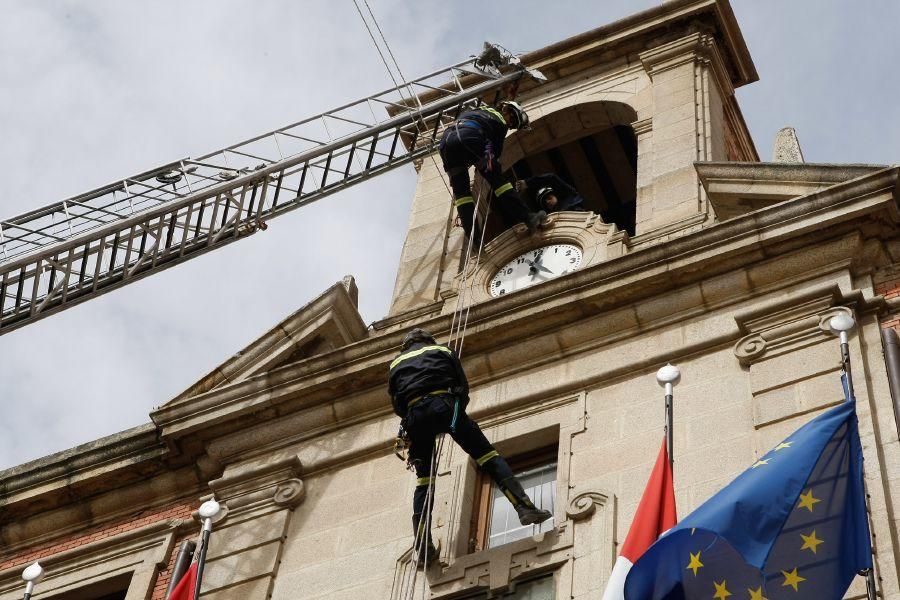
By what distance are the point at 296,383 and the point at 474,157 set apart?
443cm

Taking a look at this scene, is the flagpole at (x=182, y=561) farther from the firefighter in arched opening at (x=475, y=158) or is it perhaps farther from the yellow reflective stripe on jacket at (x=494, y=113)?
the yellow reflective stripe on jacket at (x=494, y=113)

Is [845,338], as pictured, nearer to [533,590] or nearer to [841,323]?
[841,323]

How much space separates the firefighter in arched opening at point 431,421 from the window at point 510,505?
44 centimetres

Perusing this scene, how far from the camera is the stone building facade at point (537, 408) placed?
684 inches

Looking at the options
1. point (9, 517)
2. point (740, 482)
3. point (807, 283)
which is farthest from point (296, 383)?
point (740, 482)

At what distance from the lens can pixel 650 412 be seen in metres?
18.3

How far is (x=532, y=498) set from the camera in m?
18.5

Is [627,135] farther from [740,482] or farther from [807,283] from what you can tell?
[740,482]

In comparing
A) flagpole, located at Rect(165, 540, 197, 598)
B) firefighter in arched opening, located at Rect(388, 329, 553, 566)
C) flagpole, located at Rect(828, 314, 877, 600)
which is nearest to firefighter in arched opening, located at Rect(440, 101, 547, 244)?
firefighter in arched opening, located at Rect(388, 329, 553, 566)

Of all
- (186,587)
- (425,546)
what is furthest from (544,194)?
(186,587)

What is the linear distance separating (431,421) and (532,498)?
1500 mm

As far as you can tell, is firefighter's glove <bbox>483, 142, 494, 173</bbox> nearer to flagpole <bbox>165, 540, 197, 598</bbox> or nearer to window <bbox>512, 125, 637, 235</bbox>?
window <bbox>512, 125, 637, 235</bbox>

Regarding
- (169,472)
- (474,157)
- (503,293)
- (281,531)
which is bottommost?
(281,531)

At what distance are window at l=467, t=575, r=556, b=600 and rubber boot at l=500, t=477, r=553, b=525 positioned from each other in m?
0.56
